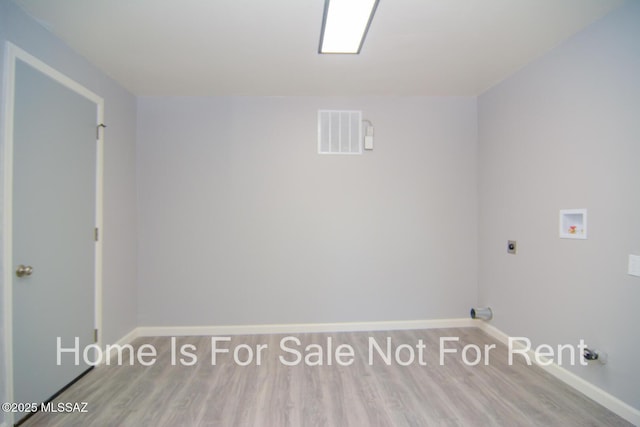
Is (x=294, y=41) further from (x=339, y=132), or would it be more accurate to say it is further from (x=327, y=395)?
(x=327, y=395)

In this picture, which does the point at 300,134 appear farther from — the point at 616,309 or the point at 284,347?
the point at 616,309

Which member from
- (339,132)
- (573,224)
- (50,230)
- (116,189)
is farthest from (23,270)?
(573,224)

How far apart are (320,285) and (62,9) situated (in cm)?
291

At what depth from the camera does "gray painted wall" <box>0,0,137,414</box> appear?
216 centimetres

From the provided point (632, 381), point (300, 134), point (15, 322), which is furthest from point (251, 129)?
point (632, 381)

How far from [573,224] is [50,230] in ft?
12.1

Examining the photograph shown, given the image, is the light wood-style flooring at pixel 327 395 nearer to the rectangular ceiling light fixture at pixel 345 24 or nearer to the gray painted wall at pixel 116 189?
the gray painted wall at pixel 116 189

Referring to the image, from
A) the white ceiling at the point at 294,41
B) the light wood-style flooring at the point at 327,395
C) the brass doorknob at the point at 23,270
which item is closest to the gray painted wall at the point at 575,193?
the white ceiling at the point at 294,41

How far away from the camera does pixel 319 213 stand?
121 inches

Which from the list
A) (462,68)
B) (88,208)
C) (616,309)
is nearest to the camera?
(616,309)

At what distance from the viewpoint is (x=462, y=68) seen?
8.30ft

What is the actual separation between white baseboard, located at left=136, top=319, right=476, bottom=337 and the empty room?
2cm

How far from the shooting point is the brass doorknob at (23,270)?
5.52 ft

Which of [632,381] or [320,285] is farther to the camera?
[320,285]
